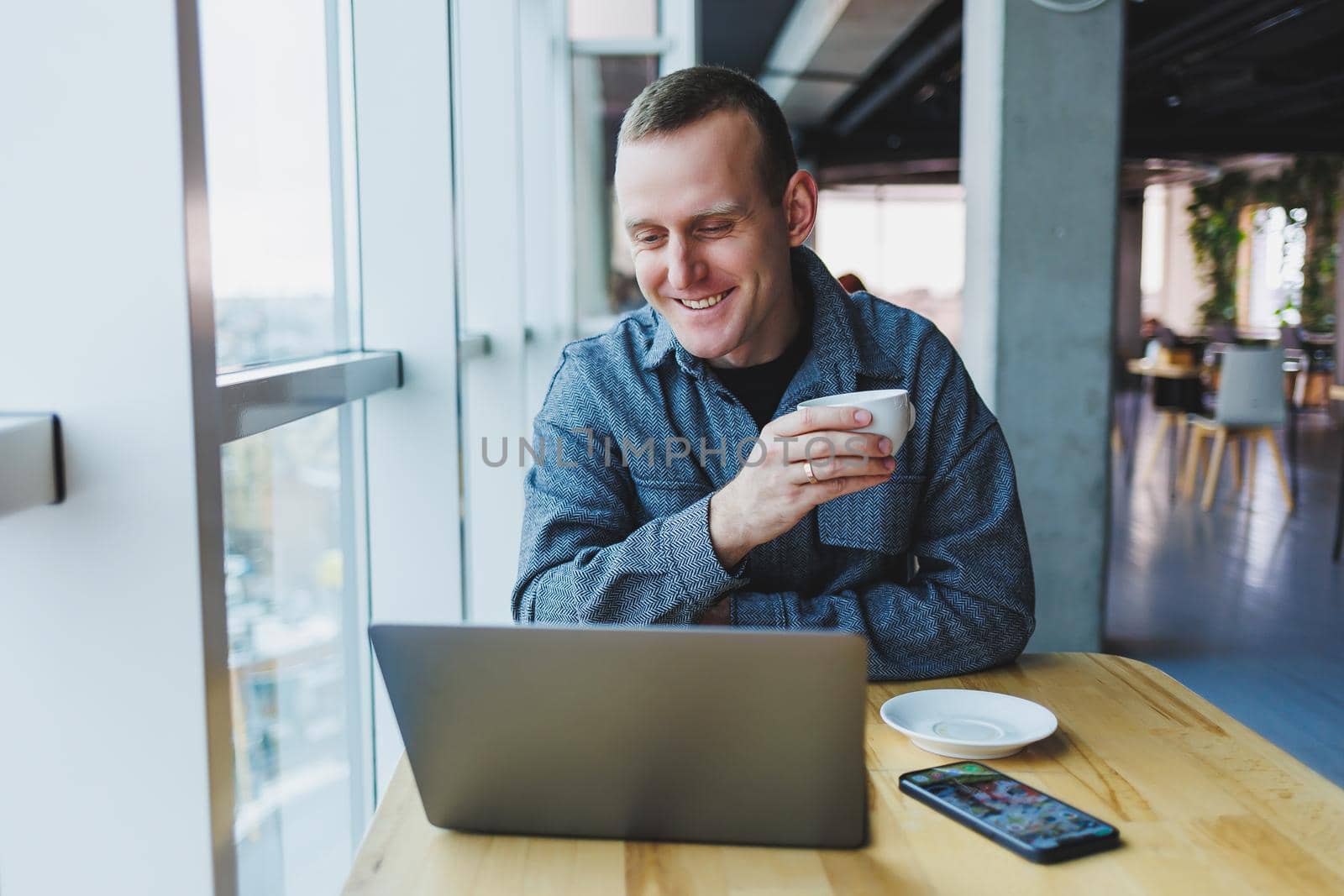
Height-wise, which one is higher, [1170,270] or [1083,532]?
[1170,270]

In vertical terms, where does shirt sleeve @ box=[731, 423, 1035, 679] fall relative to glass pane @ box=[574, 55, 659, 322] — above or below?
below

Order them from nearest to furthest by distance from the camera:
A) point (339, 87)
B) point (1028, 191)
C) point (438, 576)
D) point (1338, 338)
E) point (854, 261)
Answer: point (339, 87) < point (438, 576) < point (1028, 191) < point (1338, 338) < point (854, 261)

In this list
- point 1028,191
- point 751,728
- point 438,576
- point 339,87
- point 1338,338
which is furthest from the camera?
point 1338,338

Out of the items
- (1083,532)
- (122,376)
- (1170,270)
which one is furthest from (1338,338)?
(122,376)

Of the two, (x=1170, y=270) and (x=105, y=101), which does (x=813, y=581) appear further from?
(x=1170, y=270)

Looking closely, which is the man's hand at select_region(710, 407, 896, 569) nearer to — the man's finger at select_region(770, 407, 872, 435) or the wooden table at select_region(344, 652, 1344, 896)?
the man's finger at select_region(770, 407, 872, 435)

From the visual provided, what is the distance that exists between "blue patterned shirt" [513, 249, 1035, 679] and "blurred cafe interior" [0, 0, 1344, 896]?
0.41 feet

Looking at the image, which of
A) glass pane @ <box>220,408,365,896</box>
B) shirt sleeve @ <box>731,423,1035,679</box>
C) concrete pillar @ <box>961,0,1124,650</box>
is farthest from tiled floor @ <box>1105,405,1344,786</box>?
glass pane @ <box>220,408,365,896</box>

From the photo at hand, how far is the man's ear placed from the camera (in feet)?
5.32

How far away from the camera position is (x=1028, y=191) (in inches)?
135

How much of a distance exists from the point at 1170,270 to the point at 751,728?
714 inches

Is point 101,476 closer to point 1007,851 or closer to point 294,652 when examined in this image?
point 1007,851

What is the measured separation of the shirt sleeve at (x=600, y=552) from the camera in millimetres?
1339

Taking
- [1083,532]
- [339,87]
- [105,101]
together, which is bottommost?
[1083,532]
